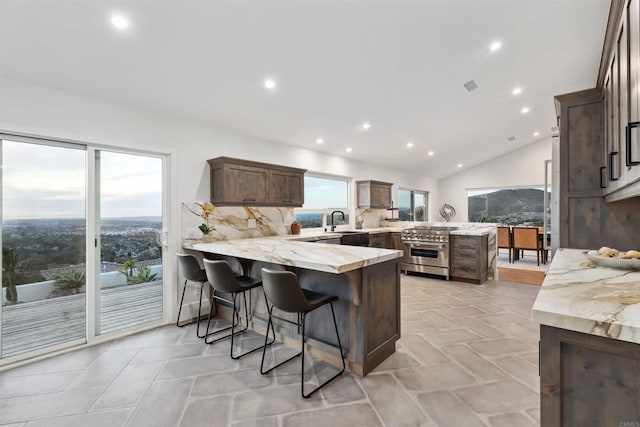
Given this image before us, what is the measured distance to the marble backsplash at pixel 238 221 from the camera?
12.0 ft

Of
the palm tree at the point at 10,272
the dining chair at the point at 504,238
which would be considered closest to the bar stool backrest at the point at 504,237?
the dining chair at the point at 504,238

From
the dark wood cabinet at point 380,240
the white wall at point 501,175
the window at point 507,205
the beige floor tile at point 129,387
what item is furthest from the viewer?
the window at point 507,205

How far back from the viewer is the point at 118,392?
213 cm

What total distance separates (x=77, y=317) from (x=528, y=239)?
828cm

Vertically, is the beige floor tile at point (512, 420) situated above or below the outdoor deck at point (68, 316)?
below

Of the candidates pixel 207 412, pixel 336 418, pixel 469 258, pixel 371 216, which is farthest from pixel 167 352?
pixel 371 216

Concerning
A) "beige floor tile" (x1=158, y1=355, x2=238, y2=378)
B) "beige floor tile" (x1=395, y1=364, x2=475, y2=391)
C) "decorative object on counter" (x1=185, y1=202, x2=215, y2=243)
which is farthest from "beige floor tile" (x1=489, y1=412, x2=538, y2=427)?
"decorative object on counter" (x1=185, y1=202, x2=215, y2=243)

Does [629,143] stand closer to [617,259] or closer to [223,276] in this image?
[617,259]

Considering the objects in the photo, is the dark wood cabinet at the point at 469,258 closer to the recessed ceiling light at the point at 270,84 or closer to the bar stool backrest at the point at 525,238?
the bar stool backrest at the point at 525,238

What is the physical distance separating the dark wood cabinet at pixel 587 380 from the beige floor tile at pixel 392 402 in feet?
3.36

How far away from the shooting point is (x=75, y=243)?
2934 mm

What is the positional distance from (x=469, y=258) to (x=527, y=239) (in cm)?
278

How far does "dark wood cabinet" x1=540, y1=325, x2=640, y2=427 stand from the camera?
34.1 inches

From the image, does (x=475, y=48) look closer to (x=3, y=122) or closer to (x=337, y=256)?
(x=337, y=256)
